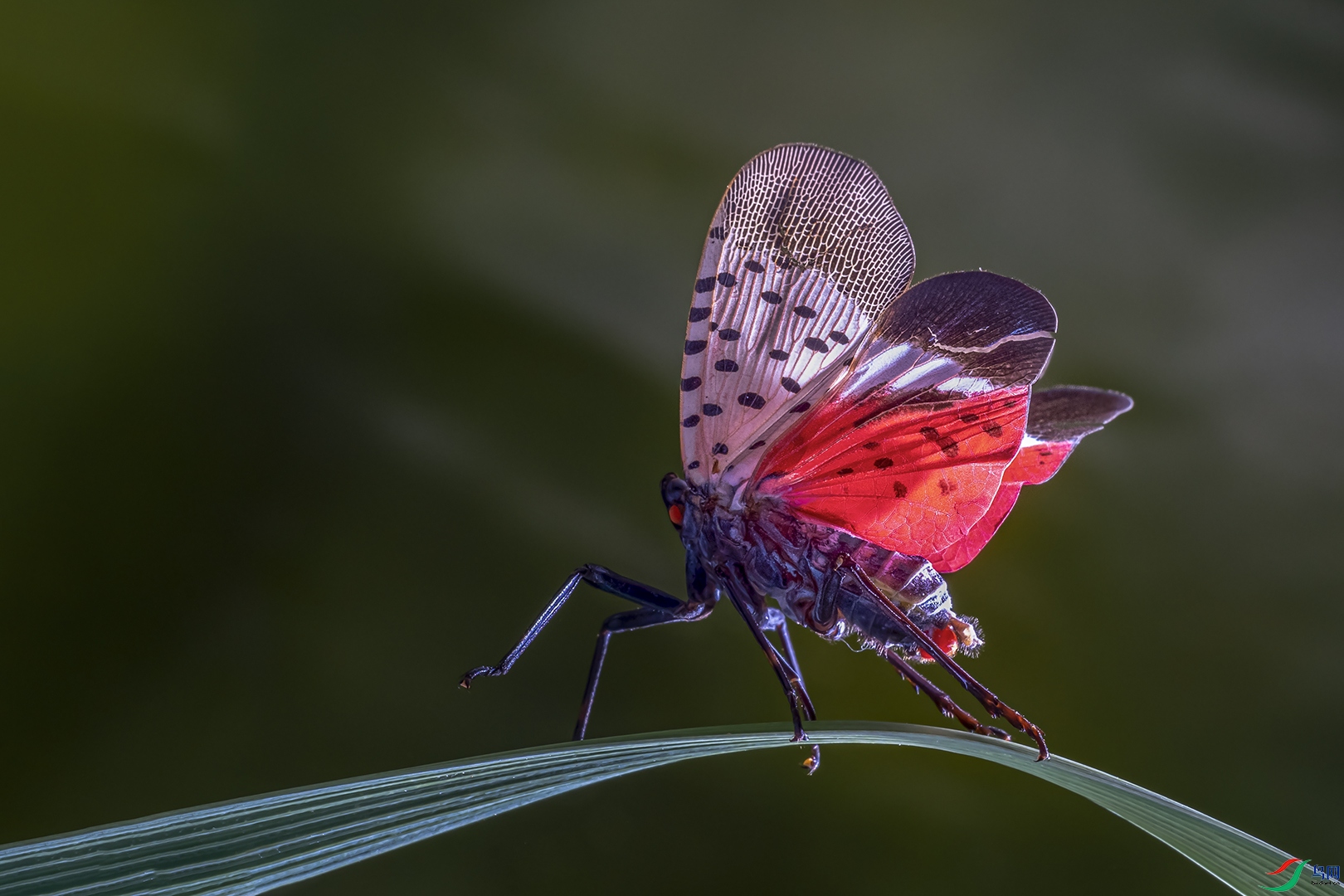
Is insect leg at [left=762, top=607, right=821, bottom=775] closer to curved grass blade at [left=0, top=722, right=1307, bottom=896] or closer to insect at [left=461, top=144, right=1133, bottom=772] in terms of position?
insect at [left=461, top=144, right=1133, bottom=772]

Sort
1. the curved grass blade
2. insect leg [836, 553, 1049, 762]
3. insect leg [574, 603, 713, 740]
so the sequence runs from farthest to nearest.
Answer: insect leg [574, 603, 713, 740] → insect leg [836, 553, 1049, 762] → the curved grass blade

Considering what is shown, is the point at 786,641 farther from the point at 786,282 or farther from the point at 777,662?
the point at 786,282

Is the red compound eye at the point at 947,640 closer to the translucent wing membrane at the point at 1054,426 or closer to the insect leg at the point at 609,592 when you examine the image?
the translucent wing membrane at the point at 1054,426

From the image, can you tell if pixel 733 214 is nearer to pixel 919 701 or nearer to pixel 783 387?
pixel 783 387

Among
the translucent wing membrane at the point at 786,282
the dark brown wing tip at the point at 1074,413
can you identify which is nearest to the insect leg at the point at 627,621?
the translucent wing membrane at the point at 786,282

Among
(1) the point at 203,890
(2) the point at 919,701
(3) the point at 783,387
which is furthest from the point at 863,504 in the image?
(2) the point at 919,701

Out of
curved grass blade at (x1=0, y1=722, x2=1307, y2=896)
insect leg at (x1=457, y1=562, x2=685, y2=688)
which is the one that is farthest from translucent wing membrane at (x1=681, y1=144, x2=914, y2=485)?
curved grass blade at (x1=0, y1=722, x2=1307, y2=896)

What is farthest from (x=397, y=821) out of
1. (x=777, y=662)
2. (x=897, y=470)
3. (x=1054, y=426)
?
(x=1054, y=426)
